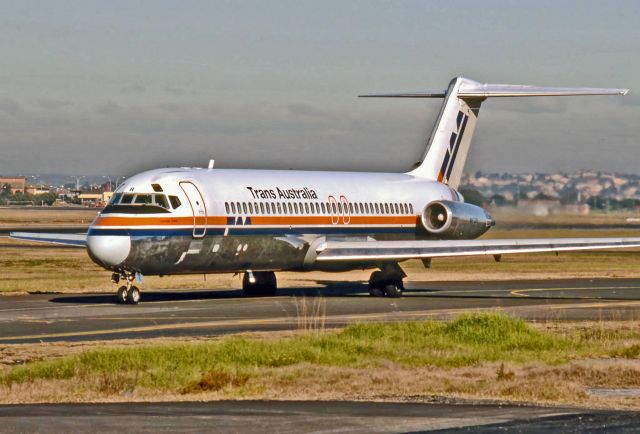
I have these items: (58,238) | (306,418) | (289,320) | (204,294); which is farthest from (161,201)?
(306,418)

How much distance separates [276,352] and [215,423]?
8109 millimetres

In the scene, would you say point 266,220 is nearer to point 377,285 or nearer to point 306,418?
point 377,285

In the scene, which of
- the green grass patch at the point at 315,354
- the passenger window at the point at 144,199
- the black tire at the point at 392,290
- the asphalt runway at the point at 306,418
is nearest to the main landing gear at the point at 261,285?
the black tire at the point at 392,290

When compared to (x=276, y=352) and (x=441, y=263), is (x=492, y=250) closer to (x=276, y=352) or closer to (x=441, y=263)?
(x=276, y=352)

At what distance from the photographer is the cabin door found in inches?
1545

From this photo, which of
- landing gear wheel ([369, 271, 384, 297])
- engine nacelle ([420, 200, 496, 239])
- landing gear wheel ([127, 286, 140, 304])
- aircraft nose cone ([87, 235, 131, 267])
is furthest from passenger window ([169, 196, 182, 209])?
engine nacelle ([420, 200, 496, 239])

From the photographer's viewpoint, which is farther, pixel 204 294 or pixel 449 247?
pixel 204 294

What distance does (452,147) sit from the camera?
168 ft

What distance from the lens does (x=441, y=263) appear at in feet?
231

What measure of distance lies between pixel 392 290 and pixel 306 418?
27577mm

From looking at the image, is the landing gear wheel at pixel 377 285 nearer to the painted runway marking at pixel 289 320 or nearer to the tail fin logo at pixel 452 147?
the painted runway marking at pixel 289 320

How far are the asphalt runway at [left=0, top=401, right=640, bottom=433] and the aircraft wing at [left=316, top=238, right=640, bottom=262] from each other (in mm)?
23323

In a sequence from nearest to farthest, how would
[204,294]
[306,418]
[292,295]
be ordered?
1. [306,418]
2. [292,295]
3. [204,294]

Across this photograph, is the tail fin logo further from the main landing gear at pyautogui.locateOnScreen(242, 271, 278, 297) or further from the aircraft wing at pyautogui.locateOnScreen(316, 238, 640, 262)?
the main landing gear at pyautogui.locateOnScreen(242, 271, 278, 297)
